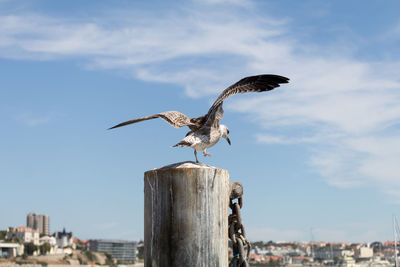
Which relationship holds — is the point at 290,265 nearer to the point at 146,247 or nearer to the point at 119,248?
the point at 119,248

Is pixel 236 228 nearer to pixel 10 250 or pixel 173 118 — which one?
pixel 173 118

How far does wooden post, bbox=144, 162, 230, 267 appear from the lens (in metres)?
3.55

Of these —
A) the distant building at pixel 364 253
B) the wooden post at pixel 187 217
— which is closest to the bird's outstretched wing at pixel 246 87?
the wooden post at pixel 187 217

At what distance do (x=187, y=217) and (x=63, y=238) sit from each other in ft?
608

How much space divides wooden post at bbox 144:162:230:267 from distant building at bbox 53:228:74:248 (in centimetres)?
17978

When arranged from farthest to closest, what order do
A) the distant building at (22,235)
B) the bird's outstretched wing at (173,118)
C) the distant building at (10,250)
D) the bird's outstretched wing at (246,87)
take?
the distant building at (22,235)
the distant building at (10,250)
the bird's outstretched wing at (246,87)
the bird's outstretched wing at (173,118)

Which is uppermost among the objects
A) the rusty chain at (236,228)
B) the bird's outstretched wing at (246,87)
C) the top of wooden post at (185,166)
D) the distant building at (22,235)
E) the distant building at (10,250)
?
the distant building at (22,235)

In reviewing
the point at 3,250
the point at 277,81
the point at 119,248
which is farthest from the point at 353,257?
the point at 277,81

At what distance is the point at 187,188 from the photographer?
3570mm

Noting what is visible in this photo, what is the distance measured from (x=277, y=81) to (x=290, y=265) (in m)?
175

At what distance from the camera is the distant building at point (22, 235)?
6196 inches

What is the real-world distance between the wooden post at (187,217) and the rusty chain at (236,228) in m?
0.23

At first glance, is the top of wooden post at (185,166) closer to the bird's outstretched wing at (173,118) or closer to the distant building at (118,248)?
the bird's outstretched wing at (173,118)

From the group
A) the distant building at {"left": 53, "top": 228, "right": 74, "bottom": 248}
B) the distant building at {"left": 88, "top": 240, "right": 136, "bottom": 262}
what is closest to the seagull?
the distant building at {"left": 88, "top": 240, "right": 136, "bottom": 262}
